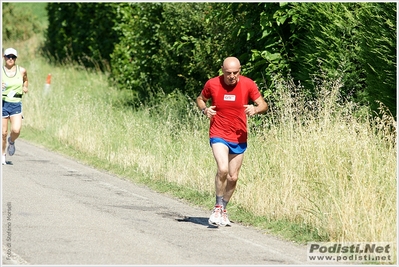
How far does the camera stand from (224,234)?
420 inches

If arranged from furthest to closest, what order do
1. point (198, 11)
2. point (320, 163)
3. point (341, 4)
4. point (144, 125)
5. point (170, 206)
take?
point (198, 11) < point (144, 125) < point (341, 4) < point (170, 206) < point (320, 163)

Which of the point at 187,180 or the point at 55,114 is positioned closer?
the point at 187,180

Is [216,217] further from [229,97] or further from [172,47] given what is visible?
[172,47]

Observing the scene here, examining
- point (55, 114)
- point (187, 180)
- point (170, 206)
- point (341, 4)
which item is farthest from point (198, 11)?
point (170, 206)

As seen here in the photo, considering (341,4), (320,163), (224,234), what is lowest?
(224,234)

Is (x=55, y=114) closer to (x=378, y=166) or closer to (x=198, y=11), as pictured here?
(x=198, y=11)

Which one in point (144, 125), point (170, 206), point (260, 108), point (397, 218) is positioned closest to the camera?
point (397, 218)

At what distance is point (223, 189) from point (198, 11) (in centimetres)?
1163

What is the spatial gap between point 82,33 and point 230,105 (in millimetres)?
23455

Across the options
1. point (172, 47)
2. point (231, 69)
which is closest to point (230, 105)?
point (231, 69)

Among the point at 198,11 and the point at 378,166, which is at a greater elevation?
the point at 198,11

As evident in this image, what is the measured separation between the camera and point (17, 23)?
3988 cm

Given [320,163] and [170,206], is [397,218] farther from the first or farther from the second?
[170,206]

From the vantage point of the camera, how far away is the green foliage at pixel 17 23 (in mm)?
39625
